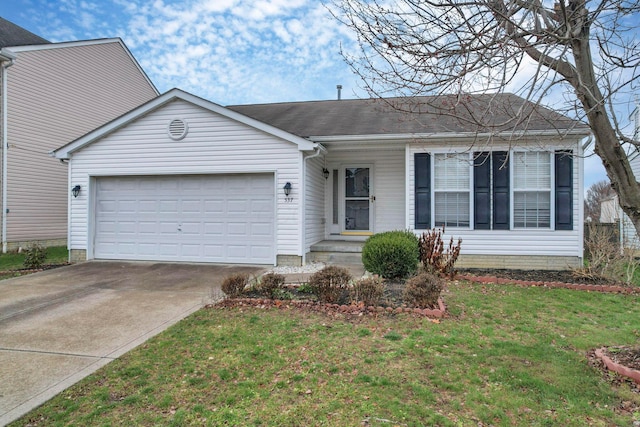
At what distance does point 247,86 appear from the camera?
14.0m

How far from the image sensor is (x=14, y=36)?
Answer: 14.0 meters

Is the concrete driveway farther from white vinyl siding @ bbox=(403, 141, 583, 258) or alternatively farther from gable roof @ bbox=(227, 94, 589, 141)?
white vinyl siding @ bbox=(403, 141, 583, 258)

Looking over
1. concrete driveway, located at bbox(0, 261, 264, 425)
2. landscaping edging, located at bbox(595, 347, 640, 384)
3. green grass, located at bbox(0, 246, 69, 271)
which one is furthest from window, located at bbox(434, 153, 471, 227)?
green grass, located at bbox(0, 246, 69, 271)

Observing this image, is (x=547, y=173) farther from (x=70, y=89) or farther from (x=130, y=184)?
(x=70, y=89)

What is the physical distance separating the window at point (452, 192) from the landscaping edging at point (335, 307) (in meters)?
4.10

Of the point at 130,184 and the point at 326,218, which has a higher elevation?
the point at 130,184

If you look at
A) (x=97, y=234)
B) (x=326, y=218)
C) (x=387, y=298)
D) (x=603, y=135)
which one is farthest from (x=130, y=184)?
(x=603, y=135)

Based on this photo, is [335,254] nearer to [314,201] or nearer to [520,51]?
[314,201]

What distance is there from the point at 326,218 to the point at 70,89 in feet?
37.1

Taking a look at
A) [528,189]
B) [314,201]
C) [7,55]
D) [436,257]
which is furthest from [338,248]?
[7,55]

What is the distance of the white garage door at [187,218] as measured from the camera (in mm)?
9633

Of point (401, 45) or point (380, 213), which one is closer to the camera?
point (401, 45)

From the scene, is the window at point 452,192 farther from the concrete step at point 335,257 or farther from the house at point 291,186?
the concrete step at point 335,257

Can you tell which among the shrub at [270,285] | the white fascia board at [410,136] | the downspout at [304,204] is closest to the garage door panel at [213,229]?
the downspout at [304,204]
